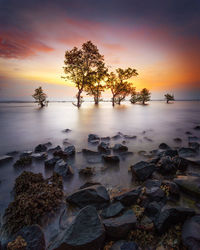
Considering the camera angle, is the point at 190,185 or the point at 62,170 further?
the point at 62,170

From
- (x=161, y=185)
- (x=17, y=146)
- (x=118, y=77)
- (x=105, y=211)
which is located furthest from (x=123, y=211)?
(x=118, y=77)

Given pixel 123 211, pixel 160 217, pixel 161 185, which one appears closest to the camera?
pixel 160 217

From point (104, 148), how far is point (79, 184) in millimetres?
2028

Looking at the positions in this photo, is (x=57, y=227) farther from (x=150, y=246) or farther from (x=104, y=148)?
(x=104, y=148)

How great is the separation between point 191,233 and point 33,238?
82.7 inches

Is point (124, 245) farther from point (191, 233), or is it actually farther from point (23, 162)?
point (23, 162)

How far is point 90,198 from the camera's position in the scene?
7.48 ft

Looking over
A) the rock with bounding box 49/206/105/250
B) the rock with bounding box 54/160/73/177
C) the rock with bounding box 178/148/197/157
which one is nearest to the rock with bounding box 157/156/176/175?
the rock with bounding box 178/148/197/157

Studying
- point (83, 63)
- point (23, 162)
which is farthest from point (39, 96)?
point (23, 162)

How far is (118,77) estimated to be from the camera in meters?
37.9

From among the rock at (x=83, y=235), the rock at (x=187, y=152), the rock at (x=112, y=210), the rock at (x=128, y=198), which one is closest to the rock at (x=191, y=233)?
the rock at (x=128, y=198)

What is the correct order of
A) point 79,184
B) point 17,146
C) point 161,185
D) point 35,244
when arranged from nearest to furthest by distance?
point 35,244 → point 161,185 → point 79,184 → point 17,146

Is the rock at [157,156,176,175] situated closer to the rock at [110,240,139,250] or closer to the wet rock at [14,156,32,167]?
the rock at [110,240,139,250]

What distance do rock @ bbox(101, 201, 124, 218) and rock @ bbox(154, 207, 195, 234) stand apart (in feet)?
1.87
